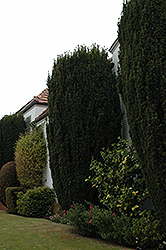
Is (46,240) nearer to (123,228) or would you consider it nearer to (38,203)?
(123,228)

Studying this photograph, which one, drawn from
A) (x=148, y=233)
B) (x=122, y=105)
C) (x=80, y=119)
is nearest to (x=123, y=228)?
(x=148, y=233)

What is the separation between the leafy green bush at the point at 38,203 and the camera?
8.11 meters

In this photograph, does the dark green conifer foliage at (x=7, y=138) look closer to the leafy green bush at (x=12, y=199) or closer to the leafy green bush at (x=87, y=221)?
the leafy green bush at (x=12, y=199)

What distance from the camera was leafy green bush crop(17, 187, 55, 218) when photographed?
319 inches

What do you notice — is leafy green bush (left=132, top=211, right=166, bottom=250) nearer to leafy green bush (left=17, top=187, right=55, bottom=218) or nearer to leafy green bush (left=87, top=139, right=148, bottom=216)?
leafy green bush (left=87, top=139, right=148, bottom=216)

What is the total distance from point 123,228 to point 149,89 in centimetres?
247

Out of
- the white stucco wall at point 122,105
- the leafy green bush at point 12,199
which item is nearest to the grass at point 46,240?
the white stucco wall at point 122,105

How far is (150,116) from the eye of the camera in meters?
3.77

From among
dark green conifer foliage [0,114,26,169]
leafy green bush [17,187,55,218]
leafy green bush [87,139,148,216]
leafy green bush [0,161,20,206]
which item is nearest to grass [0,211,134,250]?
leafy green bush [87,139,148,216]

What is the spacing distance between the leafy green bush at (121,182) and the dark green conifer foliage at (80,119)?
1.65 ft

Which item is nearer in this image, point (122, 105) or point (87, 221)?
point (87, 221)

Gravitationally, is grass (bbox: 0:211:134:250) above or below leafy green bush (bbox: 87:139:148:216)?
below

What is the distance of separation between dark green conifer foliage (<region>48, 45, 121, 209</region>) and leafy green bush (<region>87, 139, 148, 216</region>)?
1.65 feet

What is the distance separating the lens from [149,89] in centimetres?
382
